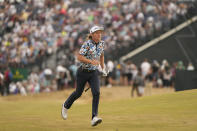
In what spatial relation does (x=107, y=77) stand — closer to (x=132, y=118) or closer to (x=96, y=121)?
(x=132, y=118)

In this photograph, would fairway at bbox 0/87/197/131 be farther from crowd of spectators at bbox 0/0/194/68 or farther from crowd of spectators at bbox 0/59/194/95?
crowd of spectators at bbox 0/0/194/68

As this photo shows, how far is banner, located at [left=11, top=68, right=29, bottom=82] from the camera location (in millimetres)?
31797

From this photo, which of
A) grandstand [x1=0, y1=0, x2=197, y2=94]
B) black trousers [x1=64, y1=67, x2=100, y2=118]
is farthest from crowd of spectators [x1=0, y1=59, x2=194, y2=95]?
black trousers [x1=64, y1=67, x2=100, y2=118]

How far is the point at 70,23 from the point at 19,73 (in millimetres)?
5116

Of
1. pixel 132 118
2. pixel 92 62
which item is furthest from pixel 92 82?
pixel 132 118

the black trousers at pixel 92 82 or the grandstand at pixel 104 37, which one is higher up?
the grandstand at pixel 104 37

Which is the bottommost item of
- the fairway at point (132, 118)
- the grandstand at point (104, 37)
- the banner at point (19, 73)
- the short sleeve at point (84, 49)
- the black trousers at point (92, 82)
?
the fairway at point (132, 118)

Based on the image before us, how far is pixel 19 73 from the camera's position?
105ft

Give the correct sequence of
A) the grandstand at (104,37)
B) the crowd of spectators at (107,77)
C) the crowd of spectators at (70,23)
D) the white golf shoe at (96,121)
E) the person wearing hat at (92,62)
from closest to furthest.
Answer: the white golf shoe at (96,121) → the person wearing hat at (92,62) → the crowd of spectators at (107,77) → the grandstand at (104,37) → the crowd of spectators at (70,23)

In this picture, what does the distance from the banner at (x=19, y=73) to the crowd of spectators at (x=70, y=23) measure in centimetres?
78

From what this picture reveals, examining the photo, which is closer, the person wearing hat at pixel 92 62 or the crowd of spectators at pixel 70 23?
the person wearing hat at pixel 92 62

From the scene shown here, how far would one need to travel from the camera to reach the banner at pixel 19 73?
3180 cm

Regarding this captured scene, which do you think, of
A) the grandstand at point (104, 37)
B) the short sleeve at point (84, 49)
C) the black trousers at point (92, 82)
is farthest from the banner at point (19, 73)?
the short sleeve at point (84, 49)

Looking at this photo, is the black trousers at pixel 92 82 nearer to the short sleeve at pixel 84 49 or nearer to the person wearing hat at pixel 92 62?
the person wearing hat at pixel 92 62
